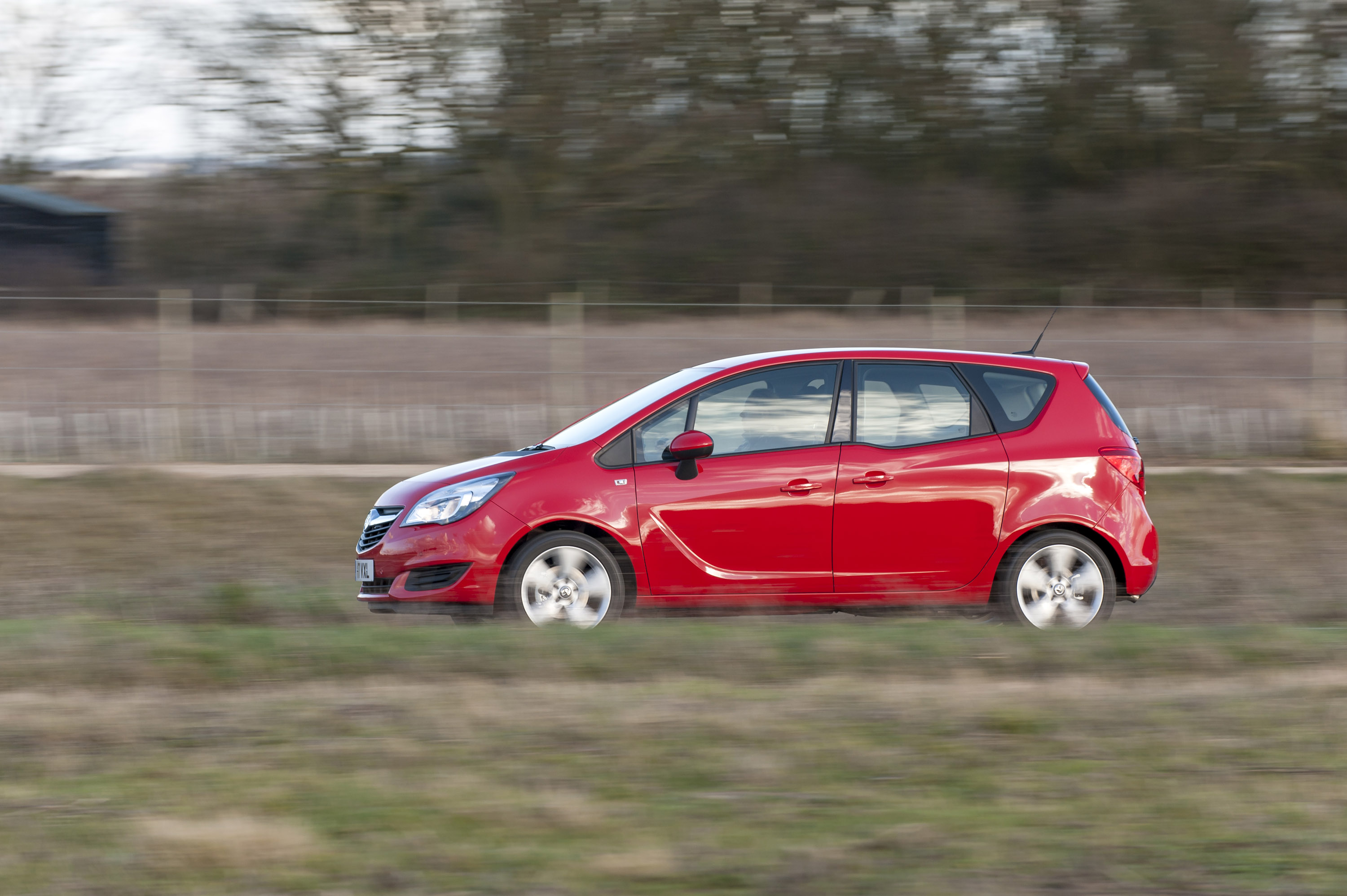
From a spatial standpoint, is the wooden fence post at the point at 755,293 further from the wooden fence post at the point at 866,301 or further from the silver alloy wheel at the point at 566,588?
the silver alloy wheel at the point at 566,588

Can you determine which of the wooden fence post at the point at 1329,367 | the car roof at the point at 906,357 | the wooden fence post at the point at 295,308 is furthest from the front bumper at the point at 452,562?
the wooden fence post at the point at 295,308

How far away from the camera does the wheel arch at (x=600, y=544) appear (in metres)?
6.80

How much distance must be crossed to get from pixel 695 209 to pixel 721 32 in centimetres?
300

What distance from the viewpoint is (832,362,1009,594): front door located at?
6910mm

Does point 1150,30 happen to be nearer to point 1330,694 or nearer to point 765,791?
point 1330,694

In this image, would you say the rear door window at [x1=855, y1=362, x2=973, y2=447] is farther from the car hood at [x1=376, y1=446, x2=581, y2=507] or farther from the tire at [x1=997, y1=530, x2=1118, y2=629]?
the car hood at [x1=376, y1=446, x2=581, y2=507]

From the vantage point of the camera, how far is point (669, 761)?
13.6ft

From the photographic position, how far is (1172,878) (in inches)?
128

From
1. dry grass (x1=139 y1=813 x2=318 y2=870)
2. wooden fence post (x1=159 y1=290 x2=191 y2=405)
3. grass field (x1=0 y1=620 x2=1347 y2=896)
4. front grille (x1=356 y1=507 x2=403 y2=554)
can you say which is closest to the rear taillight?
grass field (x1=0 y1=620 x2=1347 y2=896)

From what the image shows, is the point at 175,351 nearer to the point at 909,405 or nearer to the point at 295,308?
the point at 295,308

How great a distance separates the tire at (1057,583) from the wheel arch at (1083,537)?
14 mm

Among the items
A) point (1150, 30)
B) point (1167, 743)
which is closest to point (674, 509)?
point (1167, 743)

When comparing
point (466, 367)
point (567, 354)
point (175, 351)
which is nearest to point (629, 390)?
point (567, 354)

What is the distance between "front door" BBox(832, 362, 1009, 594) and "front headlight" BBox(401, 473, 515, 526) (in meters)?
1.66
